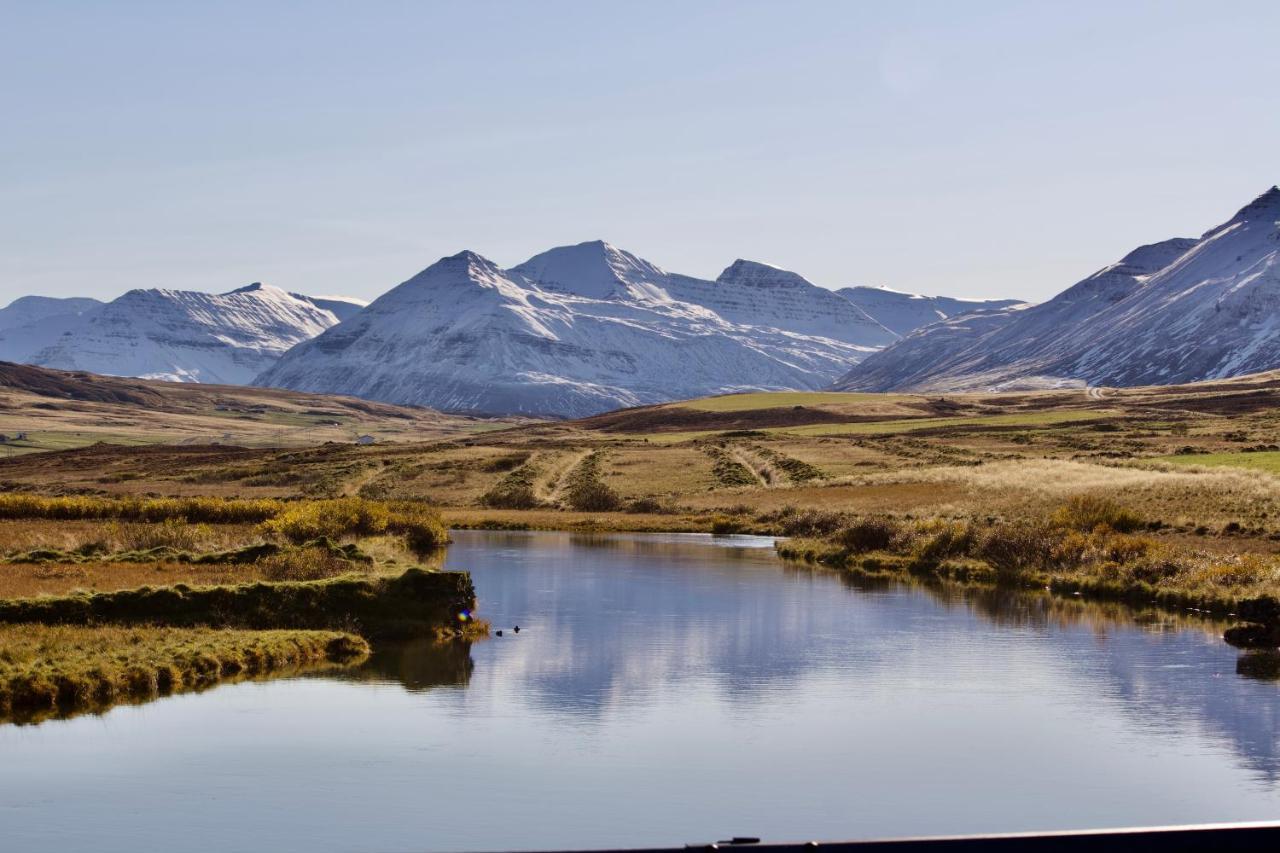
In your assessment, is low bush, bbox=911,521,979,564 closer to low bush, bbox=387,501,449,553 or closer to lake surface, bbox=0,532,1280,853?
lake surface, bbox=0,532,1280,853

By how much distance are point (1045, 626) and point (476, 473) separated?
83307mm

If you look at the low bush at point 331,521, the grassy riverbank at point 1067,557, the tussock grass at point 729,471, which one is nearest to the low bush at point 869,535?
the grassy riverbank at point 1067,557

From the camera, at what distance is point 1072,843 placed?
19.7 m

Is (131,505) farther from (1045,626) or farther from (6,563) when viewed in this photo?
(1045,626)

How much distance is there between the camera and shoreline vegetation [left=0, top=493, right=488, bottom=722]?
115 feet

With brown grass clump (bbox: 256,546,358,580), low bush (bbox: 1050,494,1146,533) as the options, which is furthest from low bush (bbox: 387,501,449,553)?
low bush (bbox: 1050,494,1146,533)

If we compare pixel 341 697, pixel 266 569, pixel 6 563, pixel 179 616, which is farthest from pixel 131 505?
pixel 341 697

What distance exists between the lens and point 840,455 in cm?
13800

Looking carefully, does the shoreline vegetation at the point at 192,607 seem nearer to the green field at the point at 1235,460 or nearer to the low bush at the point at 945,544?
the low bush at the point at 945,544

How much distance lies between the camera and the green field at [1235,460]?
97.8 metres

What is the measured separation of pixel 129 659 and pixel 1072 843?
24418mm

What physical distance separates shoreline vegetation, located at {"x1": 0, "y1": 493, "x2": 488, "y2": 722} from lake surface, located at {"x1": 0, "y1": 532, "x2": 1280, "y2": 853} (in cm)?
149

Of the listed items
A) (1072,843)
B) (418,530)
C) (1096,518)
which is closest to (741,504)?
(418,530)

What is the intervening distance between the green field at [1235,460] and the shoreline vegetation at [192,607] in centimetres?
5921
